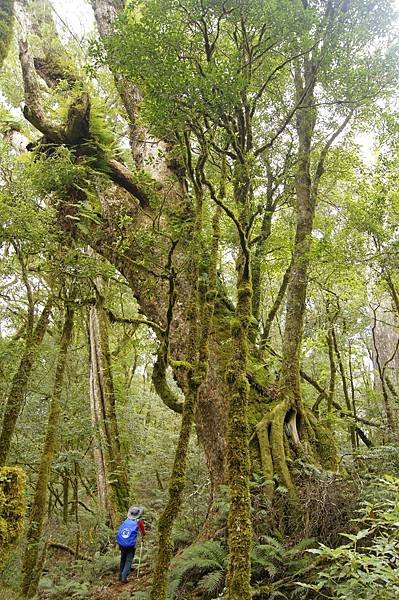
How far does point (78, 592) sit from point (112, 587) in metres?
0.58

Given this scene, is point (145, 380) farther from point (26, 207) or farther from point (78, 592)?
point (26, 207)

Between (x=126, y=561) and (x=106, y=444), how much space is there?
3.41m

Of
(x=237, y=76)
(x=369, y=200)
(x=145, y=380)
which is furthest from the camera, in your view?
(x=145, y=380)

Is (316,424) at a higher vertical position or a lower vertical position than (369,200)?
lower

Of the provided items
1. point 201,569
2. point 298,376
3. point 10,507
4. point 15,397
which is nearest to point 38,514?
point 15,397

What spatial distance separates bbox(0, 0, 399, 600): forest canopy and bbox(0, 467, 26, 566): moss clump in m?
0.01

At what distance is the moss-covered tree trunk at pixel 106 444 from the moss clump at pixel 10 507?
7.87 metres

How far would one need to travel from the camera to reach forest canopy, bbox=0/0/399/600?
4.72 metres

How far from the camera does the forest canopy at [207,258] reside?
472cm

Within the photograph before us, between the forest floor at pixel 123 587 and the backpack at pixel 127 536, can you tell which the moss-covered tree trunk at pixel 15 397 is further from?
the forest floor at pixel 123 587

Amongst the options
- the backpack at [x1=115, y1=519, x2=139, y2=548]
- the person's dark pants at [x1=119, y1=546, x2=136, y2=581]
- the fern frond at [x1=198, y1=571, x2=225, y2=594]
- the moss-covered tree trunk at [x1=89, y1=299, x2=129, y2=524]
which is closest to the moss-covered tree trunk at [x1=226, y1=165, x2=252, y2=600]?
the fern frond at [x1=198, y1=571, x2=225, y2=594]

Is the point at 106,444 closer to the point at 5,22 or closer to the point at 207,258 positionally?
the point at 207,258

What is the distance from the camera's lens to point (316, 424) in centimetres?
772

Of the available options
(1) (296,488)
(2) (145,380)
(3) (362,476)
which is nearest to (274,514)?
(1) (296,488)
